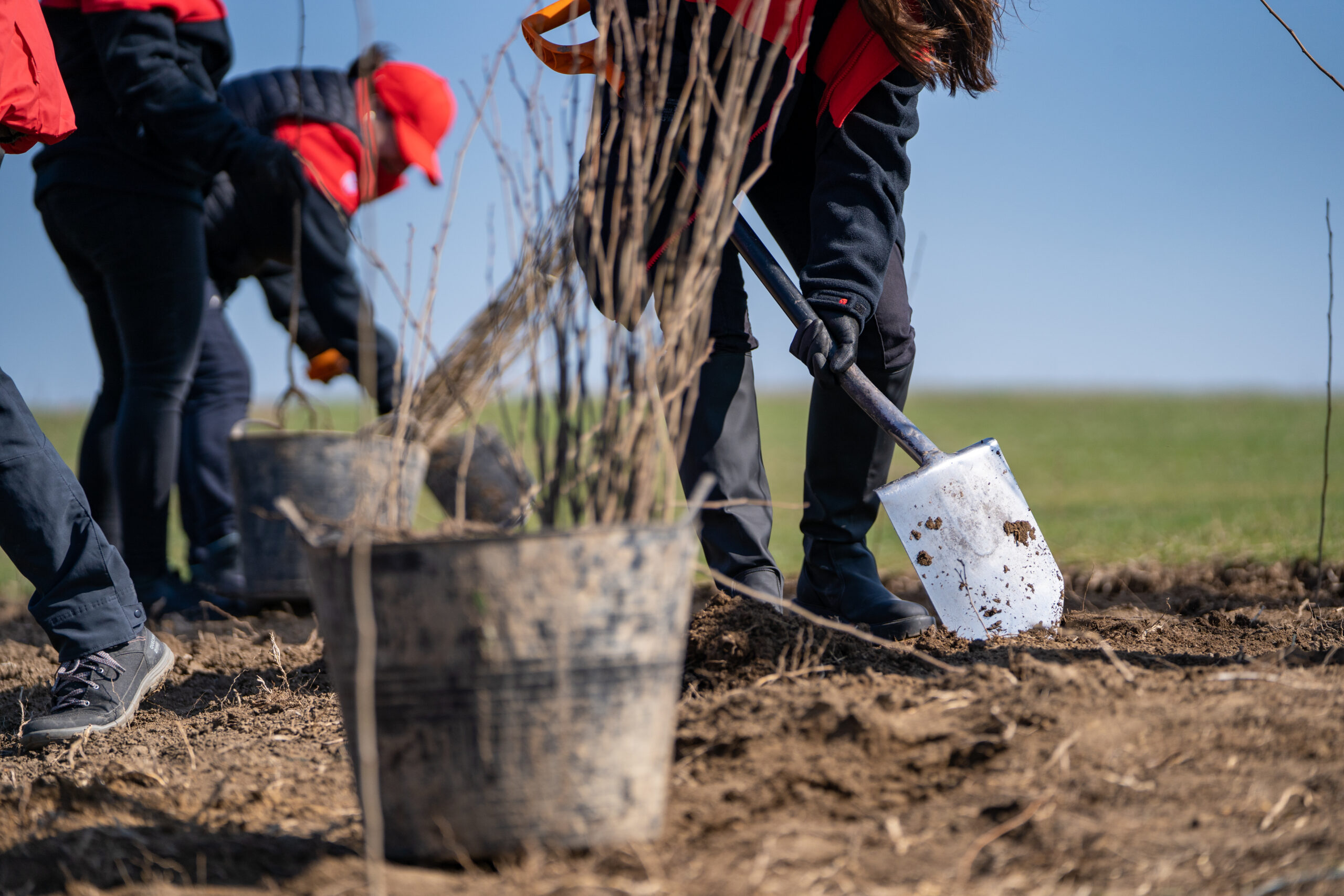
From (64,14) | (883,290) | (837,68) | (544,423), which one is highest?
(64,14)

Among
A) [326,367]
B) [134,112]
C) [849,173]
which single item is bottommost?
[326,367]

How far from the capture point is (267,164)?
9.90 ft

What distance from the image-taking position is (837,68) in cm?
227

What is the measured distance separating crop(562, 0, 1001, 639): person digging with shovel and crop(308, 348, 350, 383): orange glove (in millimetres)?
2603

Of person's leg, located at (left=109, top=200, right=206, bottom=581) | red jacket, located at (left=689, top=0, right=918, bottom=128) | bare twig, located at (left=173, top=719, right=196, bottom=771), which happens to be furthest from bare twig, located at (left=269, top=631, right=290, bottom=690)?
red jacket, located at (left=689, top=0, right=918, bottom=128)

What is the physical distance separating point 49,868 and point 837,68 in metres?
2.03

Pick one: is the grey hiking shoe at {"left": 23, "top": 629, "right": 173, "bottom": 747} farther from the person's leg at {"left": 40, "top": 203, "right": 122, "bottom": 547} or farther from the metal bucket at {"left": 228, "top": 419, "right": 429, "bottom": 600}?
the person's leg at {"left": 40, "top": 203, "right": 122, "bottom": 547}

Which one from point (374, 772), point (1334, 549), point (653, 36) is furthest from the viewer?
point (1334, 549)

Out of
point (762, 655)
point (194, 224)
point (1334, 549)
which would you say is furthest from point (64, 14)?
point (1334, 549)

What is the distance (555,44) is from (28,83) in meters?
1.03

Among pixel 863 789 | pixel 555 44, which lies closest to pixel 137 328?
pixel 555 44

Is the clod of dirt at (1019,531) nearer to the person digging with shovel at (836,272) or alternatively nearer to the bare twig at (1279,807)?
the person digging with shovel at (836,272)

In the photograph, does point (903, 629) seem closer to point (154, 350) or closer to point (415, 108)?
point (154, 350)

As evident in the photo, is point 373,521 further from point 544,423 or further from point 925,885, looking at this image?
point 925,885
